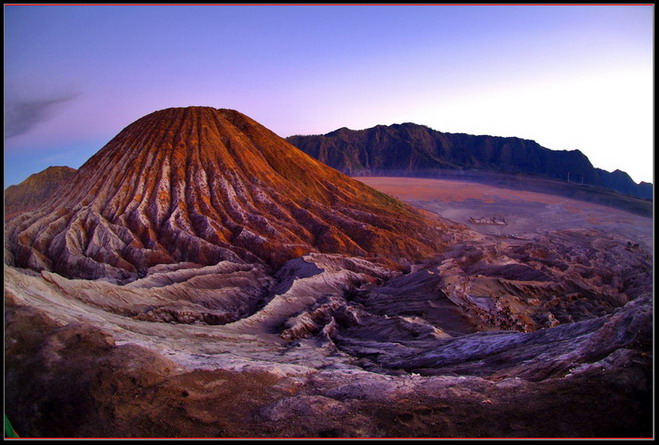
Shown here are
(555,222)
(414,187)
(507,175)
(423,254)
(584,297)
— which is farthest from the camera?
(507,175)

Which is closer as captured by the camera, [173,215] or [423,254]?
[173,215]

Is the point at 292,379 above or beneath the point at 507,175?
beneath

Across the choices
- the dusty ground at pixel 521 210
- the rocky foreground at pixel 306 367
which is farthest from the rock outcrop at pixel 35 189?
the dusty ground at pixel 521 210

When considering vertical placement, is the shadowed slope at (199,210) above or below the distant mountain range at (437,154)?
below

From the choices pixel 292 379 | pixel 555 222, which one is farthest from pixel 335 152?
pixel 292 379

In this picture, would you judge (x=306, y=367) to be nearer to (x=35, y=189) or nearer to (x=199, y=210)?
(x=199, y=210)

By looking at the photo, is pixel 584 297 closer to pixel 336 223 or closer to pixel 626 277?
pixel 626 277

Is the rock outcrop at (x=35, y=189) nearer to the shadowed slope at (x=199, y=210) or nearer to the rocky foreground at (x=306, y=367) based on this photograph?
the shadowed slope at (x=199, y=210)

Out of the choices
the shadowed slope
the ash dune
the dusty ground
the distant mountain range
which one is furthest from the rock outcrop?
the distant mountain range
